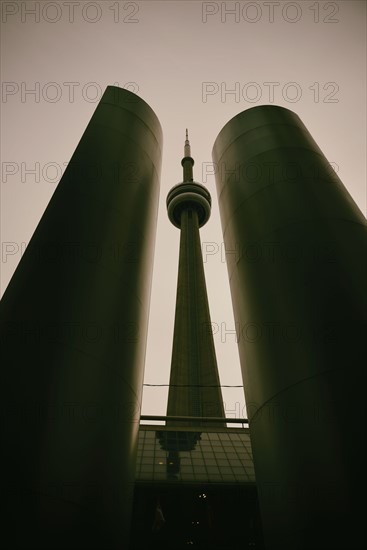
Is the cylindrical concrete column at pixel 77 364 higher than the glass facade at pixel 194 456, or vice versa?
the glass facade at pixel 194 456

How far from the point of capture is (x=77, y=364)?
5758mm

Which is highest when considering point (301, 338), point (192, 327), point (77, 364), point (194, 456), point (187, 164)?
point (187, 164)

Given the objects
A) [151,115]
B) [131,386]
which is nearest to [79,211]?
[131,386]

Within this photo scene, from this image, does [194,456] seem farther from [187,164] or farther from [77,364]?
[187,164]

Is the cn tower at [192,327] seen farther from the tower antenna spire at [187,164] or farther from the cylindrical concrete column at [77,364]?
the cylindrical concrete column at [77,364]

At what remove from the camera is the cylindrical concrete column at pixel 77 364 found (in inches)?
183

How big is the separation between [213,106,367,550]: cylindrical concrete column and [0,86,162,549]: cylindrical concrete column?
7.69ft

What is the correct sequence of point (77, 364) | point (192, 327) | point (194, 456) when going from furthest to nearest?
1. point (192, 327)
2. point (194, 456)
3. point (77, 364)

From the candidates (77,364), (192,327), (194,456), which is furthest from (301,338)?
(192,327)

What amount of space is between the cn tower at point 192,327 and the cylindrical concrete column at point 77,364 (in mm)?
24408

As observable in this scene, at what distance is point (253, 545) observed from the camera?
1877 cm

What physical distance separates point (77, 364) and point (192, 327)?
45.0 metres

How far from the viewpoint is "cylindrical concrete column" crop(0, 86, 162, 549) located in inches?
183

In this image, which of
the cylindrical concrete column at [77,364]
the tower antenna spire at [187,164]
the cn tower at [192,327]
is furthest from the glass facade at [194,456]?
the tower antenna spire at [187,164]
